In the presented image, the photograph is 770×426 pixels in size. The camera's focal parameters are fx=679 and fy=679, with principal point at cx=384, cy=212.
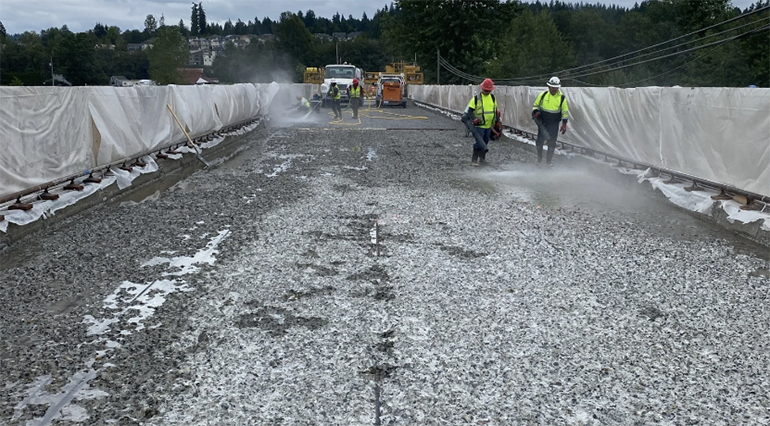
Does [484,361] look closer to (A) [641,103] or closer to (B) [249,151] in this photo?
(A) [641,103]

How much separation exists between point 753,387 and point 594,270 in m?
2.41

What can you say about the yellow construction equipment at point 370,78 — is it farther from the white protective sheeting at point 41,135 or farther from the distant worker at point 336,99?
the white protective sheeting at point 41,135

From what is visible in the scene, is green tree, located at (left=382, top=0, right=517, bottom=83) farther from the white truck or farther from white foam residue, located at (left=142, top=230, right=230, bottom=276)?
white foam residue, located at (left=142, top=230, right=230, bottom=276)

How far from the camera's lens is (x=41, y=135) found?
8.92 metres

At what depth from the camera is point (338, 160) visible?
14578 mm

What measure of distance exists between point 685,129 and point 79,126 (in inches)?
354

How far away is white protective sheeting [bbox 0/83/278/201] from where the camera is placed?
816 centimetres

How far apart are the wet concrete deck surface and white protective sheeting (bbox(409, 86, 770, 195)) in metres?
0.85

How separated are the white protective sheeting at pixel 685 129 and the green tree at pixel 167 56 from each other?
111m

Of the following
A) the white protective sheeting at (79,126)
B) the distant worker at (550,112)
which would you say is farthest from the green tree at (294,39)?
the distant worker at (550,112)

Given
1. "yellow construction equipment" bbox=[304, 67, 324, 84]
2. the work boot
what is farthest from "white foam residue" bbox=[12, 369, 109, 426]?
"yellow construction equipment" bbox=[304, 67, 324, 84]

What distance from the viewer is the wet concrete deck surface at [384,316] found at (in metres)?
3.70

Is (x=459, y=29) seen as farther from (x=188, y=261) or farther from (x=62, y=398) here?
(x=62, y=398)

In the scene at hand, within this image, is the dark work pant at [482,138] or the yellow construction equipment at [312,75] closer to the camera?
the dark work pant at [482,138]
